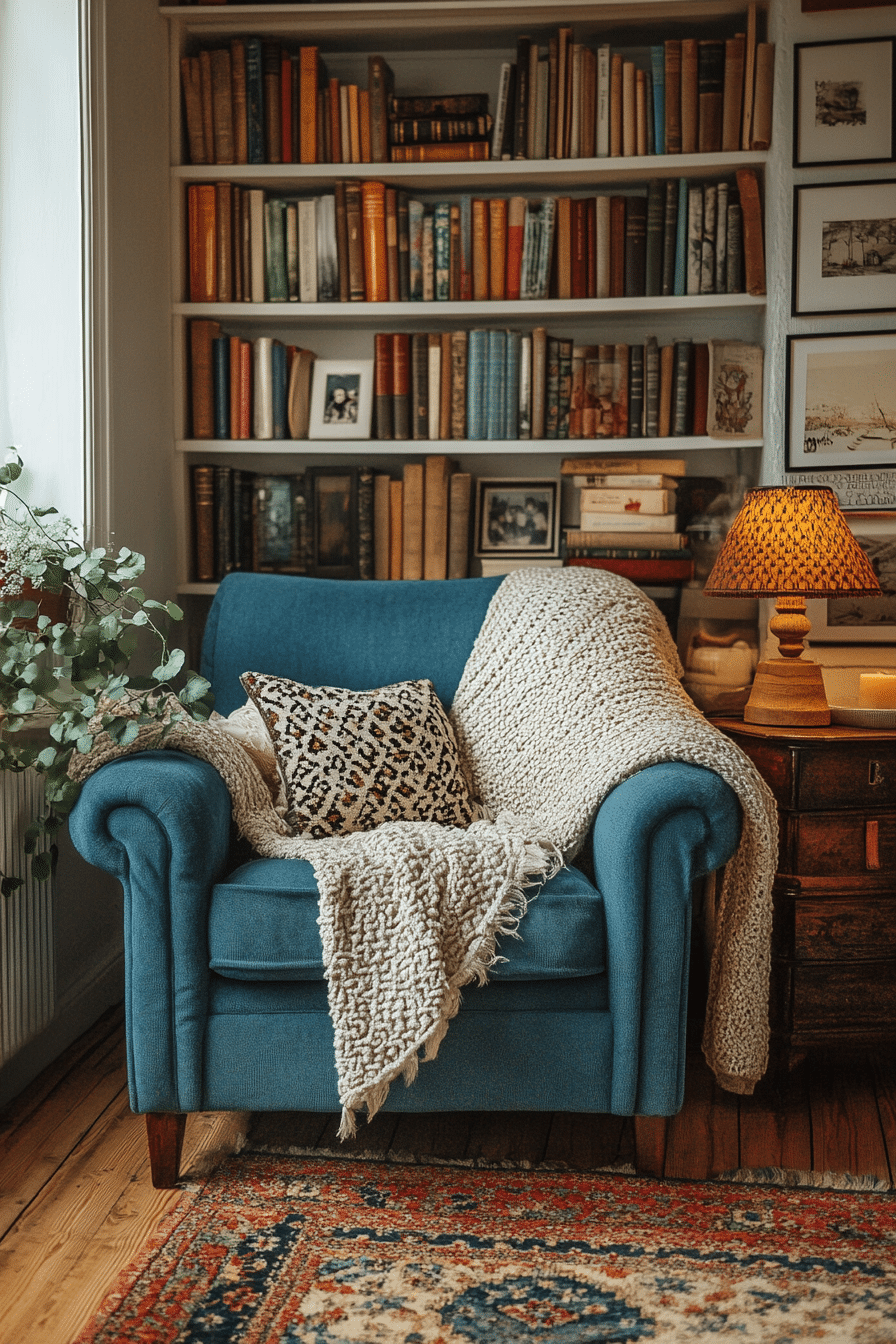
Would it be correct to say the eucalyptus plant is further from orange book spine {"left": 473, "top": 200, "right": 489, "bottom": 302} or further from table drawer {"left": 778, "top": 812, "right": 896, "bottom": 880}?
orange book spine {"left": 473, "top": 200, "right": 489, "bottom": 302}

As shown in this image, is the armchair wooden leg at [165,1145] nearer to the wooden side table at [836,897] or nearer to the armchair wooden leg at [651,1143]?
the armchair wooden leg at [651,1143]

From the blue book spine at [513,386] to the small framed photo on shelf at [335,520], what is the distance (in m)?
0.39

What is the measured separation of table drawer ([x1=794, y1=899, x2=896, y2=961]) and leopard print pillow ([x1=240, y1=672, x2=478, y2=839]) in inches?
23.7

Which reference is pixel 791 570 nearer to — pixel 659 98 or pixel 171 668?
pixel 171 668

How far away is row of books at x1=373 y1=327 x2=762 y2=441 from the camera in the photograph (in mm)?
2623

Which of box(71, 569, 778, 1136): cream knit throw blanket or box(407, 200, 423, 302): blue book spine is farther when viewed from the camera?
box(407, 200, 423, 302): blue book spine

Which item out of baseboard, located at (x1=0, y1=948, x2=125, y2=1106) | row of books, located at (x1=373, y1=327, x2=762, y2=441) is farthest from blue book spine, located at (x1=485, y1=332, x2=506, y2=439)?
baseboard, located at (x1=0, y1=948, x2=125, y2=1106)

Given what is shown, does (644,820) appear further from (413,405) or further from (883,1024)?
(413,405)

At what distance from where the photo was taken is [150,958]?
159 centimetres

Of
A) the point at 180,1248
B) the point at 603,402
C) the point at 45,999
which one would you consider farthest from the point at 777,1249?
the point at 603,402

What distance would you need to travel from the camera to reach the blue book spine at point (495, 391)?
265 centimetres

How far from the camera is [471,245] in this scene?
2670 millimetres

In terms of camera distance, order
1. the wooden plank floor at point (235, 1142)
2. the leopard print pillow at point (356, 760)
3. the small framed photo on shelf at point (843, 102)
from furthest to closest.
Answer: the small framed photo on shelf at point (843, 102)
the leopard print pillow at point (356, 760)
the wooden plank floor at point (235, 1142)

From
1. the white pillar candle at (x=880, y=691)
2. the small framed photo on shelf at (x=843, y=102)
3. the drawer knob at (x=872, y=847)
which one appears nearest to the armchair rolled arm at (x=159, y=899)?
the drawer knob at (x=872, y=847)
